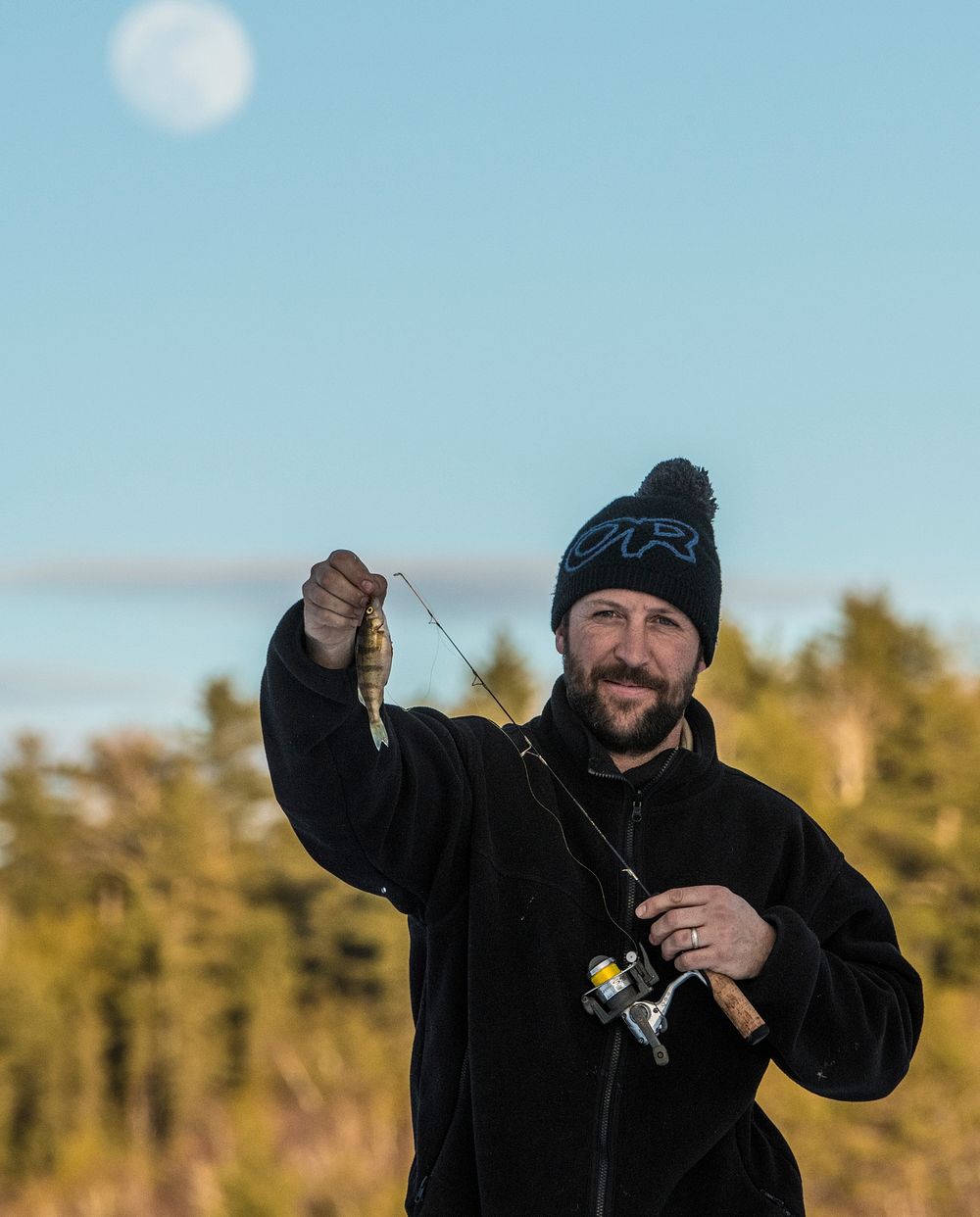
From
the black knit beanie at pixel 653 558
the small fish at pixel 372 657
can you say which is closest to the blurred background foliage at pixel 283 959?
the black knit beanie at pixel 653 558

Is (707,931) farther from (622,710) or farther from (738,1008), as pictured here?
(622,710)

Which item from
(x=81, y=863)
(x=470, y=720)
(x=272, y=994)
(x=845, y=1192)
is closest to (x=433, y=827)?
(x=470, y=720)

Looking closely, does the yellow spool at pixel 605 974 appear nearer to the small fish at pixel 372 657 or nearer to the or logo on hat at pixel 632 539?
the small fish at pixel 372 657

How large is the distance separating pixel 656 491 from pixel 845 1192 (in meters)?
41.8

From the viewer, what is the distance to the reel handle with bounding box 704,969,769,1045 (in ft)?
12.8

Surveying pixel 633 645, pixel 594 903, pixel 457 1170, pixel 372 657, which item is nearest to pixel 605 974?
pixel 594 903

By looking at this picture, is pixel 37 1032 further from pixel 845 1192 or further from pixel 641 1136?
pixel 641 1136

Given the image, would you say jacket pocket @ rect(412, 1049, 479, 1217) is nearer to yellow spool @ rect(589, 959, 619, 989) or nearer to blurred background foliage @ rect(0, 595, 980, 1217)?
yellow spool @ rect(589, 959, 619, 989)

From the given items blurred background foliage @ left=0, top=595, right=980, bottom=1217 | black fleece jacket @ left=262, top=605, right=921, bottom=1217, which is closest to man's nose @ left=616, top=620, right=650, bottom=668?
black fleece jacket @ left=262, top=605, right=921, bottom=1217

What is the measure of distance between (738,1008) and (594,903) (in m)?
0.44

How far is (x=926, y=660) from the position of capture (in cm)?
5619

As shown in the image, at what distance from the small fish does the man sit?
36 millimetres

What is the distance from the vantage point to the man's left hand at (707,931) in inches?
150

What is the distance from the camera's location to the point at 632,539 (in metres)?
4.54
